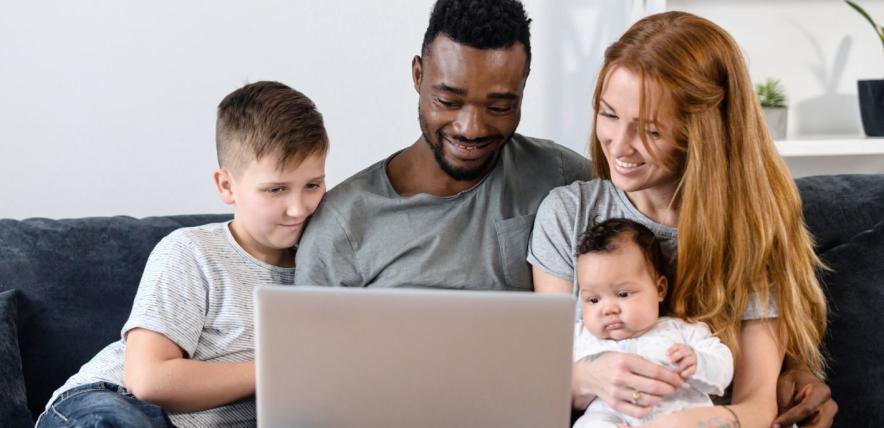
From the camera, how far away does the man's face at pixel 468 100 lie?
1.85 metres

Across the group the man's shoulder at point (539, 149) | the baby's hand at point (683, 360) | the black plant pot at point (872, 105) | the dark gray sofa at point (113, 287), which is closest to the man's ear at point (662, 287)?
the baby's hand at point (683, 360)

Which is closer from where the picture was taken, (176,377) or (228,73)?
(176,377)

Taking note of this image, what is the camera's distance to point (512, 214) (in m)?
1.96

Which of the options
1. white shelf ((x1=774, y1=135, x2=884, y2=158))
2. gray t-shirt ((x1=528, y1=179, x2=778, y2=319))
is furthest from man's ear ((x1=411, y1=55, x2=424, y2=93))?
white shelf ((x1=774, y1=135, x2=884, y2=158))

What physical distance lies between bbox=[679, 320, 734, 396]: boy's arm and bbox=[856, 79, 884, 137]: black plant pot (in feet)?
3.64

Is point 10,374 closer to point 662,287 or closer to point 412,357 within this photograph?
point 412,357

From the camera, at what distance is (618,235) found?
5.50 feet

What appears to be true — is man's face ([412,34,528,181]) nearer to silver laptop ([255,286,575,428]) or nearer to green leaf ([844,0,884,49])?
silver laptop ([255,286,575,428])

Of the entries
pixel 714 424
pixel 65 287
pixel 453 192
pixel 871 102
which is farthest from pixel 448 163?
pixel 871 102

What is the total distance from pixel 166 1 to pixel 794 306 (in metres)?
1.66

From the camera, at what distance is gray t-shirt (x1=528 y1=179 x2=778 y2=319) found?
5.93 ft

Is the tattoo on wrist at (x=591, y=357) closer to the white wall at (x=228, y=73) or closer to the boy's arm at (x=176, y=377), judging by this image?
the boy's arm at (x=176, y=377)

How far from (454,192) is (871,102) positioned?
1.16m

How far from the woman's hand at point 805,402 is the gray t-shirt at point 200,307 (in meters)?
0.94
